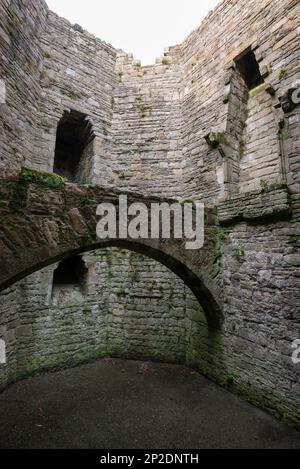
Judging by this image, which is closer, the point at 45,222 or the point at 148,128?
the point at 45,222

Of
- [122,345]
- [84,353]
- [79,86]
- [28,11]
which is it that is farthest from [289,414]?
[28,11]

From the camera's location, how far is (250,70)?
5.73m

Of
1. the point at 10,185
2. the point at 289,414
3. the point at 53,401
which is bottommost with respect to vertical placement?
the point at 53,401

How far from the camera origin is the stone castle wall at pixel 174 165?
12.4 feet

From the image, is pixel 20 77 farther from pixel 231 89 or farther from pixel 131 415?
pixel 131 415

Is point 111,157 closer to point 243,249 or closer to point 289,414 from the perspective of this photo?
point 243,249

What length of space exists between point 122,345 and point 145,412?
6.71 feet

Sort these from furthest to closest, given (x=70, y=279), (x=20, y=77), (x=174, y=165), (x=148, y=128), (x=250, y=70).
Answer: (x=148, y=128) < (x=174, y=165) < (x=70, y=279) < (x=250, y=70) < (x=20, y=77)

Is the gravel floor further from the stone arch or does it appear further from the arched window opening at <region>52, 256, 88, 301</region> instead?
the arched window opening at <region>52, 256, 88, 301</region>

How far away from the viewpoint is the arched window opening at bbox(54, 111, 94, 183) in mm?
6496

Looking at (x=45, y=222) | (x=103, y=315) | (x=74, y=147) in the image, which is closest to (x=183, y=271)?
(x=45, y=222)

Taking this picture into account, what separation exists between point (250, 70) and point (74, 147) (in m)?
4.95

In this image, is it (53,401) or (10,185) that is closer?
(10,185)
